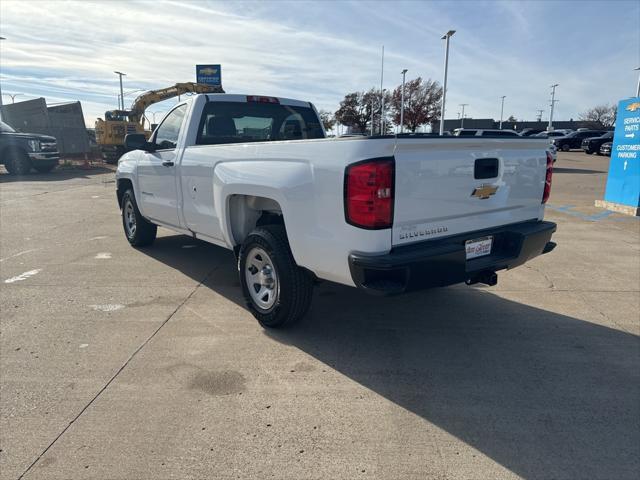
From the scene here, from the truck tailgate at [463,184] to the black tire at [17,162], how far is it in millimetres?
21207

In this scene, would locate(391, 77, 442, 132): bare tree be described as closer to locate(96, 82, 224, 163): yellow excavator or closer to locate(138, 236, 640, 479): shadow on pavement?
locate(96, 82, 224, 163): yellow excavator

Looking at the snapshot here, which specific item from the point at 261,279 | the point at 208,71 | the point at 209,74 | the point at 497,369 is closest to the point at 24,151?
the point at 261,279

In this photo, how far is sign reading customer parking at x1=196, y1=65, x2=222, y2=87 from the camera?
1972 inches

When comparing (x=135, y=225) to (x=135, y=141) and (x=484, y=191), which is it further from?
(x=484, y=191)

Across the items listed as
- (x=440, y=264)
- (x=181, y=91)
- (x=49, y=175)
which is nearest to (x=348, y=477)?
(x=440, y=264)

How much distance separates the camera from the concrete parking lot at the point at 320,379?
2.45 metres

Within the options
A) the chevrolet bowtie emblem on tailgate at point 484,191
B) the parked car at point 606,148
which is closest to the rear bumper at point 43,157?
the chevrolet bowtie emblem on tailgate at point 484,191

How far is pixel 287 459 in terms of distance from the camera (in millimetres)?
2447

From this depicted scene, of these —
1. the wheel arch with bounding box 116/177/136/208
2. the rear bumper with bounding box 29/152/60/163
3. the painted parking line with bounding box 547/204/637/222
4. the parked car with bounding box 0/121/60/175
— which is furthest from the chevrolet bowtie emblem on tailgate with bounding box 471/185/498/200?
the rear bumper with bounding box 29/152/60/163

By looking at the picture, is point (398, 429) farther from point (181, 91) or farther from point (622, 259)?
point (181, 91)

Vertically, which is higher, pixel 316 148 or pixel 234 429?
pixel 316 148

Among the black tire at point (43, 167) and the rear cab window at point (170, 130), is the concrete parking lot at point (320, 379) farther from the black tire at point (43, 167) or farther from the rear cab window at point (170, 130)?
the black tire at point (43, 167)

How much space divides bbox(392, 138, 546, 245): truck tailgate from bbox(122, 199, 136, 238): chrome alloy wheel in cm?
497

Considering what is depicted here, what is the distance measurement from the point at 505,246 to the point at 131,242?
543cm
